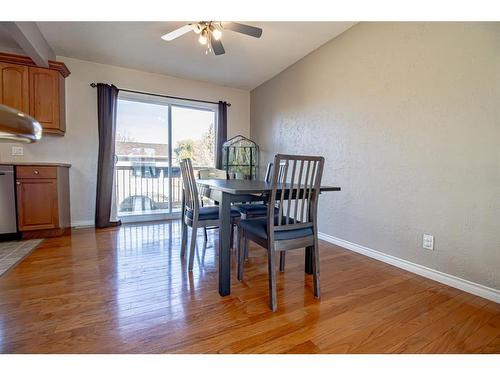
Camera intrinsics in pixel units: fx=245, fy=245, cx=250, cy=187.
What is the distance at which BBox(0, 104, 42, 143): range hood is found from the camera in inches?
16.2

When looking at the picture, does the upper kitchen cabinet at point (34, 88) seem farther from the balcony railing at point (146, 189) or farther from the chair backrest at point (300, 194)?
the chair backrest at point (300, 194)

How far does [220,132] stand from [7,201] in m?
3.09

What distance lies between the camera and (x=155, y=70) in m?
3.92

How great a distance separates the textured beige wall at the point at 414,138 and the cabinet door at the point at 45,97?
132 inches

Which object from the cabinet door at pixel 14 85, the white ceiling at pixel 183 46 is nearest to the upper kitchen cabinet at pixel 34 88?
the cabinet door at pixel 14 85

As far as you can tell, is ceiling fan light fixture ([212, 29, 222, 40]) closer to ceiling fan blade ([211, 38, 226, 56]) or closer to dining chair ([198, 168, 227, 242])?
ceiling fan blade ([211, 38, 226, 56])

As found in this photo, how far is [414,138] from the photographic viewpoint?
85.6 inches

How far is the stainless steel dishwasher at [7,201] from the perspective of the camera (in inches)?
110

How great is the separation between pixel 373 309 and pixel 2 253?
3.42 meters

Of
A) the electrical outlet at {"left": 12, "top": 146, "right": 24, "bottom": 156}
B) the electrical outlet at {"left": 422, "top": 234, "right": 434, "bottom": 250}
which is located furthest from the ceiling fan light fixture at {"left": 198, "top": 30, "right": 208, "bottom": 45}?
the electrical outlet at {"left": 12, "top": 146, "right": 24, "bottom": 156}
